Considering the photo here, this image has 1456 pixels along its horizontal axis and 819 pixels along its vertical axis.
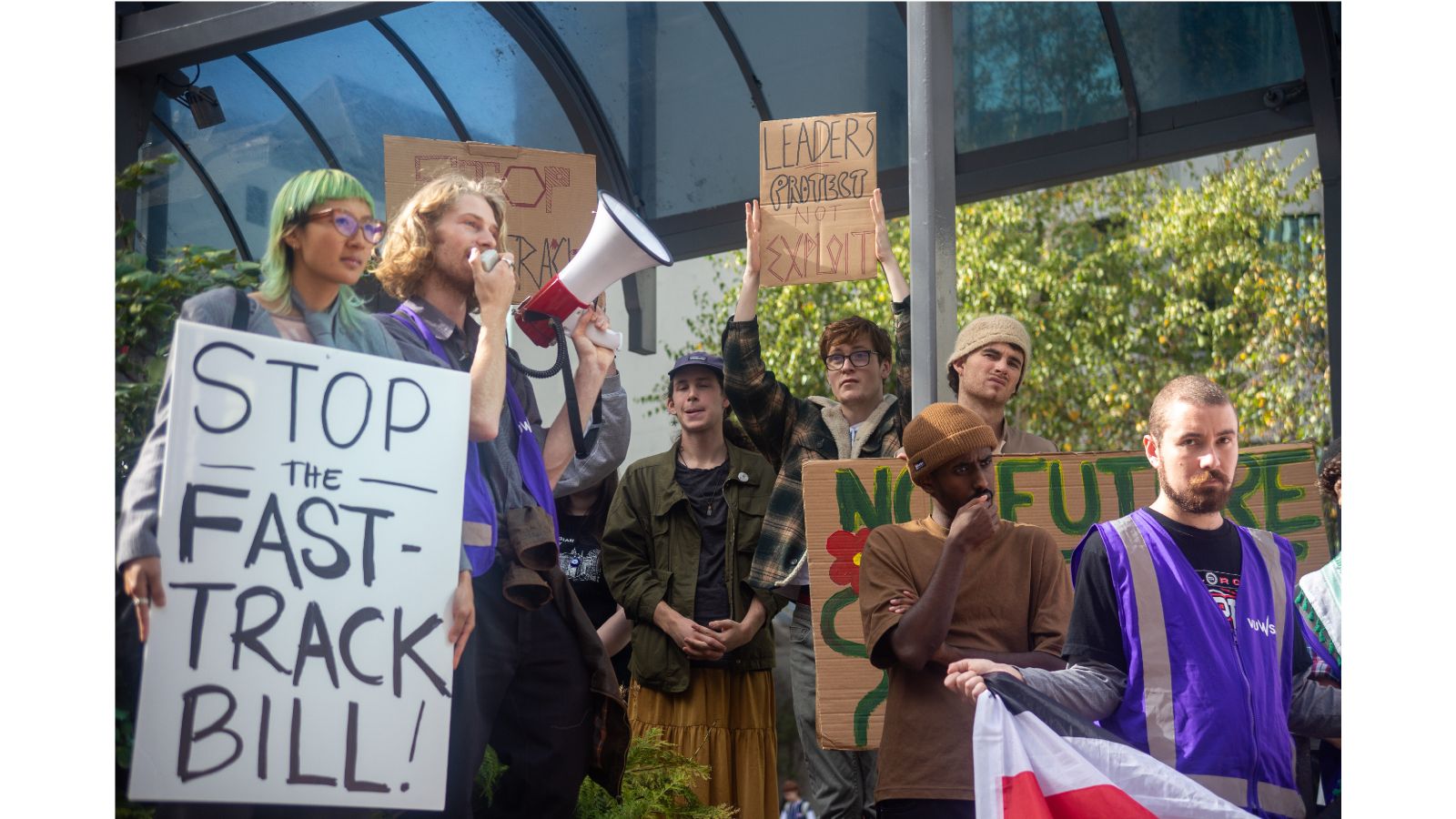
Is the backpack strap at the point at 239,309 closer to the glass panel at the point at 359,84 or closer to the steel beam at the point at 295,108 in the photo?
the steel beam at the point at 295,108

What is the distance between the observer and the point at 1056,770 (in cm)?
319

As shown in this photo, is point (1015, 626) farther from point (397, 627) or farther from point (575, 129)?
point (575, 129)

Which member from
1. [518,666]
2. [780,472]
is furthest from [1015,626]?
[780,472]

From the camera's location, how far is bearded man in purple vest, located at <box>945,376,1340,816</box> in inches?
128

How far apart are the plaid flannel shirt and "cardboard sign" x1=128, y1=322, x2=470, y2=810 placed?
4.90ft

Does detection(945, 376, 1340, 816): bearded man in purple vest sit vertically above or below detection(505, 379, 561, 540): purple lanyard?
below

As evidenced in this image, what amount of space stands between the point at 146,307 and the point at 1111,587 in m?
2.23

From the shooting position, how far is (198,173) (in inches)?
160

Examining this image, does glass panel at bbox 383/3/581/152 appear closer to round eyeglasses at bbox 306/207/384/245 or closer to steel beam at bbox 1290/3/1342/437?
round eyeglasses at bbox 306/207/384/245

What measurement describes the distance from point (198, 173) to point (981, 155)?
12.5ft

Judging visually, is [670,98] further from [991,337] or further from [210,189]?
[210,189]

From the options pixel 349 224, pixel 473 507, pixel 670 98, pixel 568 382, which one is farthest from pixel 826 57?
pixel 473 507

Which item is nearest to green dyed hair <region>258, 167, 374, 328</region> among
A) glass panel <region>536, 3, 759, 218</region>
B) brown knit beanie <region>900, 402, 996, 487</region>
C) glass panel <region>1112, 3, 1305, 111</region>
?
brown knit beanie <region>900, 402, 996, 487</region>

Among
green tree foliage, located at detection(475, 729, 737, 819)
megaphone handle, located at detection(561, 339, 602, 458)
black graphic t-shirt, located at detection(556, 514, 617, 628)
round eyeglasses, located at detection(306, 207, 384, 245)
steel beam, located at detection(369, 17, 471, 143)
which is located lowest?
green tree foliage, located at detection(475, 729, 737, 819)
